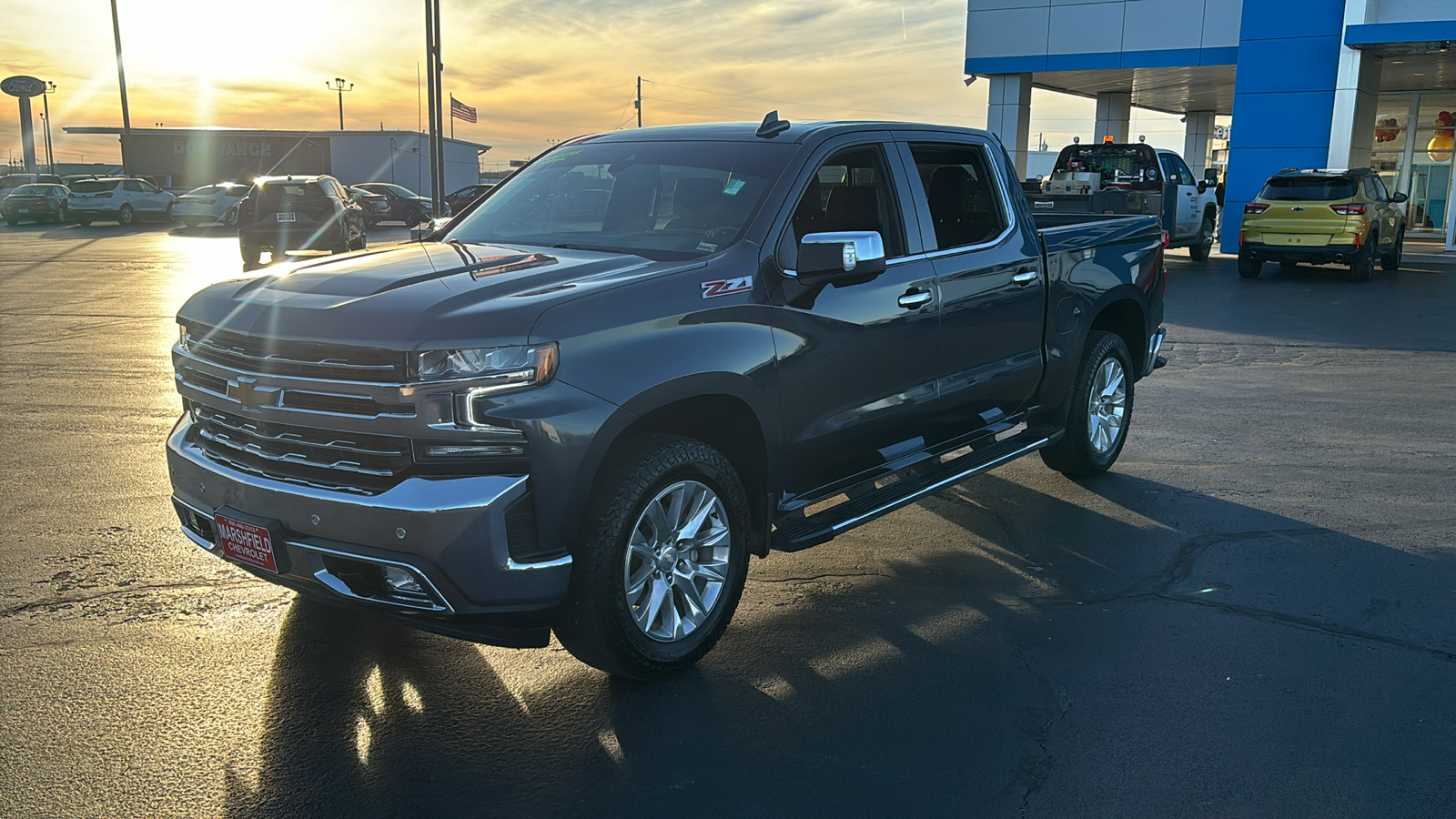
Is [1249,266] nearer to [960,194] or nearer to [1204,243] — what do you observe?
[1204,243]

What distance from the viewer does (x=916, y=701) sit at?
4.03 metres

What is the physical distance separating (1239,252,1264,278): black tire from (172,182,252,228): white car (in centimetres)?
2986

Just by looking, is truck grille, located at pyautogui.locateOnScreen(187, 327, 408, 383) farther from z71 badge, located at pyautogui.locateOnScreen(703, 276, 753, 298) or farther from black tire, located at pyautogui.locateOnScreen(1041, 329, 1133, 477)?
black tire, located at pyautogui.locateOnScreen(1041, 329, 1133, 477)

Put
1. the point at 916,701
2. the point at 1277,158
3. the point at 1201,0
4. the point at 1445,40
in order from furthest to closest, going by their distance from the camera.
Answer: the point at 1201,0
the point at 1277,158
the point at 1445,40
the point at 916,701

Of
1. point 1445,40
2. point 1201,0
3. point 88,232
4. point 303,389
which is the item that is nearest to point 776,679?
point 303,389

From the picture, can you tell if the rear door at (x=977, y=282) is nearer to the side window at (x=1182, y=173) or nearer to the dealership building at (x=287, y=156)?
the side window at (x=1182, y=173)

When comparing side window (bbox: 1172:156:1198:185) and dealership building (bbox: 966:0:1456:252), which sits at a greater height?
Result: dealership building (bbox: 966:0:1456:252)

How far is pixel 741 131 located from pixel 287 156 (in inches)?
2789

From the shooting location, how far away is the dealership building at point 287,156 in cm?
6606

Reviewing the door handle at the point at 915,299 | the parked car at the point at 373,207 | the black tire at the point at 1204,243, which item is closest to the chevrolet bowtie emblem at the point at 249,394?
the door handle at the point at 915,299

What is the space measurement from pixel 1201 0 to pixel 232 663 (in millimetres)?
30117

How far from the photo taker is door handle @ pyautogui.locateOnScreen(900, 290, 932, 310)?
197 inches

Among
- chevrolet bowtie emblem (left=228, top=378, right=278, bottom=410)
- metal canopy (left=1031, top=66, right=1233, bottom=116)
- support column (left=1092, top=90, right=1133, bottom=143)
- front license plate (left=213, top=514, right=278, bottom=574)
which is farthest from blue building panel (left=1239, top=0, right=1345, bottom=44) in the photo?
front license plate (left=213, top=514, right=278, bottom=574)

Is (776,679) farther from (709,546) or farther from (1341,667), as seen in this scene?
(1341,667)
